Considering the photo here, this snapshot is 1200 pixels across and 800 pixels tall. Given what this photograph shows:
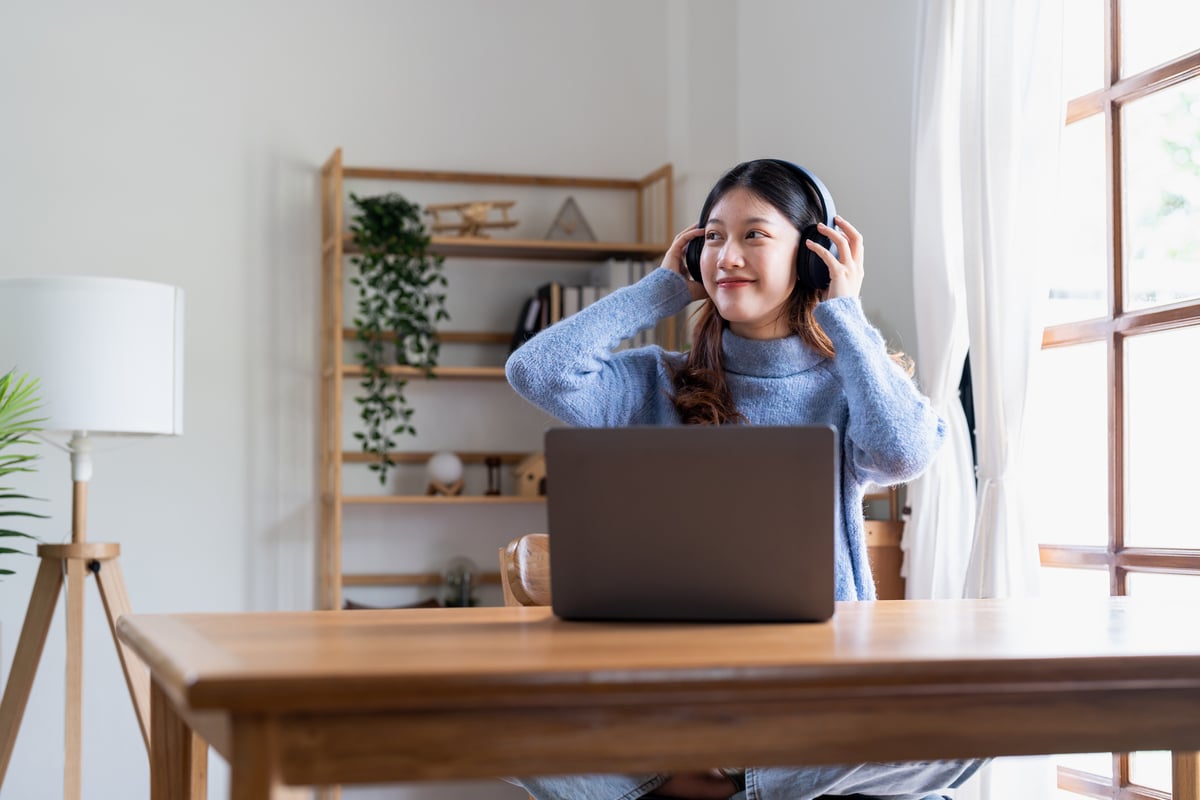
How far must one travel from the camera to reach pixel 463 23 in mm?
4129

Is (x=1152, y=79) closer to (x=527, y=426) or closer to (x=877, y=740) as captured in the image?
(x=877, y=740)

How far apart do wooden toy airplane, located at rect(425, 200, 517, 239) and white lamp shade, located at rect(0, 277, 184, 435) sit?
1165mm

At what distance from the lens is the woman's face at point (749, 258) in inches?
71.6

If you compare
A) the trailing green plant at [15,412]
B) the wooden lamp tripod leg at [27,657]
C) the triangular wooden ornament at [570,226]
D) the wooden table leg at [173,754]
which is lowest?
the wooden lamp tripod leg at [27,657]

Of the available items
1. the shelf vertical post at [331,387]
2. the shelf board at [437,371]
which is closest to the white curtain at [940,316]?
the shelf board at [437,371]

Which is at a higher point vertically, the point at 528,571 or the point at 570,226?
the point at 570,226

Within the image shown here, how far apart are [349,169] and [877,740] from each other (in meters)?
3.35

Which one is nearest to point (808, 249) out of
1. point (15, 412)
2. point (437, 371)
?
point (15, 412)

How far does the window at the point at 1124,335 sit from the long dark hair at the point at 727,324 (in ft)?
2.78

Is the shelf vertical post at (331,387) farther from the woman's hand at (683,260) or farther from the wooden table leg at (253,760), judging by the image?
the wooden table leg at (253,760)

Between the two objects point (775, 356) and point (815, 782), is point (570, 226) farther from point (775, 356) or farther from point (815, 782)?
point (815, 782)

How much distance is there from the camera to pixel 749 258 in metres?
1.82

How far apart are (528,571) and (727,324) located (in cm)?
51

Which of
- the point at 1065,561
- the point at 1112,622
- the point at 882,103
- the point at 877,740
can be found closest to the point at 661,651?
the point at 877,740
